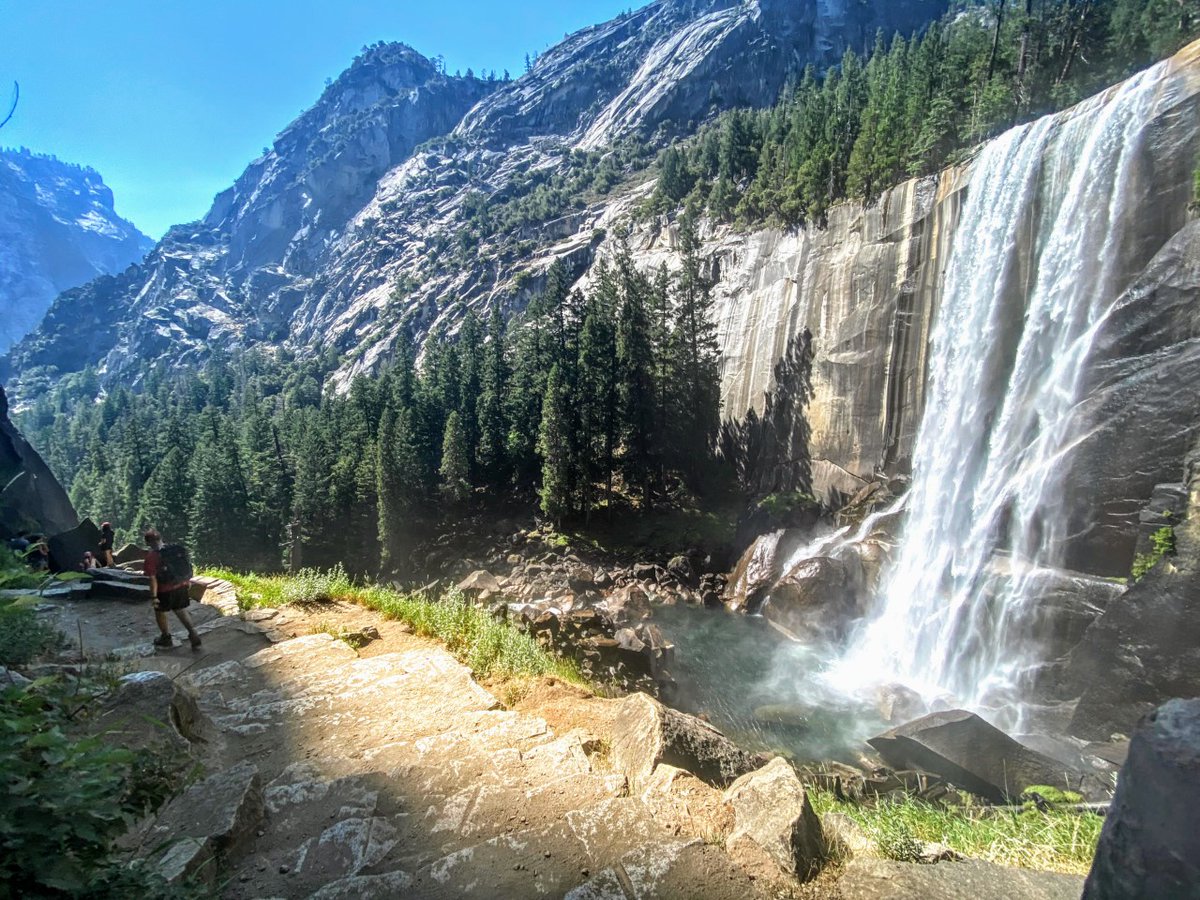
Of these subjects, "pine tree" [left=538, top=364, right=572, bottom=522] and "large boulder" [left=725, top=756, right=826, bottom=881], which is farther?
"pine tree" [left=538, top=364, right=572, bottom=522]

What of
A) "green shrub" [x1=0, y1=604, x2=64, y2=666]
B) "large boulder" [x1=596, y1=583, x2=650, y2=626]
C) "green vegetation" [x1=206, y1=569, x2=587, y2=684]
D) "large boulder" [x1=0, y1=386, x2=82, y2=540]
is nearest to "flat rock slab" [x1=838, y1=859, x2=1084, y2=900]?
"green vegetation" [x1=206, y1=569, x2=587, y2=684]

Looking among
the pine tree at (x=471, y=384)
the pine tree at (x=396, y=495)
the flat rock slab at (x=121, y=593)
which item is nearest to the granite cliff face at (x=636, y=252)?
the pine tree at (x=471, y=384)

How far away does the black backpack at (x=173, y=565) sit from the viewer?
826 cm

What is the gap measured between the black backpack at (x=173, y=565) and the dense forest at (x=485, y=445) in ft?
84.9

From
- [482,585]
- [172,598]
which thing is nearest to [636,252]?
[482,585]

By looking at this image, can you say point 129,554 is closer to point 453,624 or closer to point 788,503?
point 453,624

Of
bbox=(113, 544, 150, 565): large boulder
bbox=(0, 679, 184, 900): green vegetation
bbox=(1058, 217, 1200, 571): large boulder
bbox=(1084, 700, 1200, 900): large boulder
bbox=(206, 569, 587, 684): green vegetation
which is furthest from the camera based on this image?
bbox=(113, 544, 150, 565): large boulder

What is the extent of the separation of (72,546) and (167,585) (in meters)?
10.6

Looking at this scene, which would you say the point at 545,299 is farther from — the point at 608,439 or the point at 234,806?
the point at 234,806

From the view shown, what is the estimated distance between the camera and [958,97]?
102 ft

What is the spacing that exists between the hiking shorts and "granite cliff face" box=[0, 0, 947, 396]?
76988 millimetres

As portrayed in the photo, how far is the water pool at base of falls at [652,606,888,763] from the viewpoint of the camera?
13755 millimetres

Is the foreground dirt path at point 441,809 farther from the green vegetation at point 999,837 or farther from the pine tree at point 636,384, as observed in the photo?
the pine tree at point 636,384

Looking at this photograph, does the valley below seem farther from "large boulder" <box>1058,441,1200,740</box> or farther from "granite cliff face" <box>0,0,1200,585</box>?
"granite cliff face" <box>0,0,1200,585</box>
